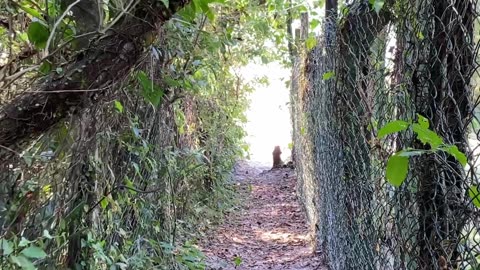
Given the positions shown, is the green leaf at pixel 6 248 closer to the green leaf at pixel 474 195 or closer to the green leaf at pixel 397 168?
the green leaf at pixel 397 168

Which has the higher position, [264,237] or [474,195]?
[474,195]

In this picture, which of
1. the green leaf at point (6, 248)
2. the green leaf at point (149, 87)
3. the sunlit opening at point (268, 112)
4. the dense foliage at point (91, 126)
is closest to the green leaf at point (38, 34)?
the dense foliage at point (91, 126)

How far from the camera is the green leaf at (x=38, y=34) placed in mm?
1898

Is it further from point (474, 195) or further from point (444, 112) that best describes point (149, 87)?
point (474, 195)

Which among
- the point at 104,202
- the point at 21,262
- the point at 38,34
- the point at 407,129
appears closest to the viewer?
the point at 407,129

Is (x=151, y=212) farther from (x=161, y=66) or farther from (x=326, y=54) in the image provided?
(x=326, y=54)

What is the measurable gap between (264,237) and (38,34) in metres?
5.00

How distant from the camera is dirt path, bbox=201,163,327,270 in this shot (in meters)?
5.09

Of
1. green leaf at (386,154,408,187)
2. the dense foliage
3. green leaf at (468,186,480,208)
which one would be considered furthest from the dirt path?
green leaf at (386,154,408,187)

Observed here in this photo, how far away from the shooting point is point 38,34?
1.92 m

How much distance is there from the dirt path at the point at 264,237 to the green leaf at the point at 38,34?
336cm

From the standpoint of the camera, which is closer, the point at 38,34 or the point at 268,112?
the point at 38,34

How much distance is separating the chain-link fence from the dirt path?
1.86 meters

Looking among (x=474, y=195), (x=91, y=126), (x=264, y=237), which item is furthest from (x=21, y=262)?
(x=264, y=237)
